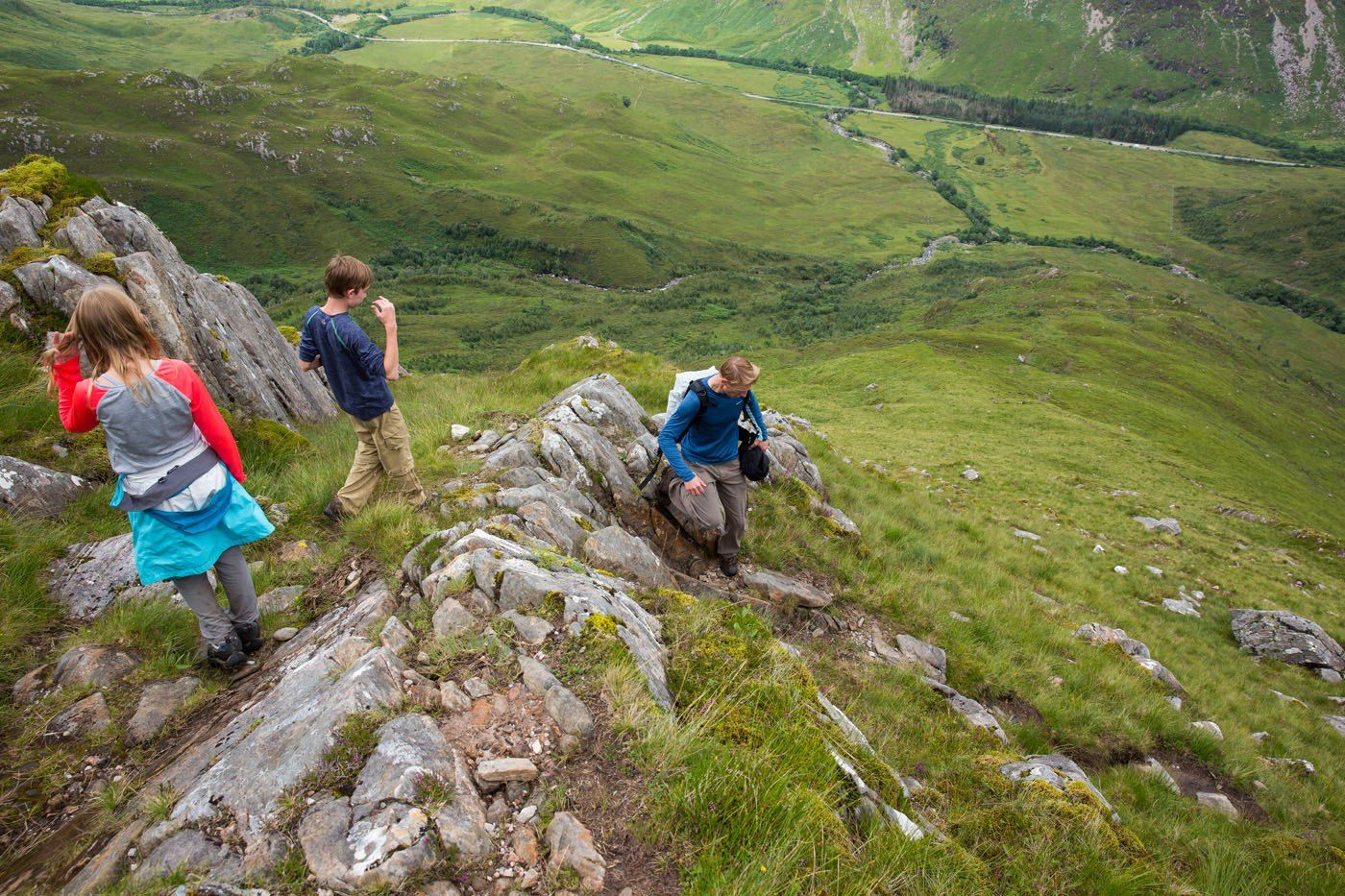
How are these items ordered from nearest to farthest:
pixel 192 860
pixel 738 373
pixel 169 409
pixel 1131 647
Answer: pixel 192 860 < pixel 169 409 < pixel 738 373 < pixel 1131 647

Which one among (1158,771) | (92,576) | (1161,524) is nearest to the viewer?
(92,576)

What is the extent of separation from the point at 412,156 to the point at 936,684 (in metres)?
226

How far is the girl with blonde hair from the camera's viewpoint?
5.32 metres

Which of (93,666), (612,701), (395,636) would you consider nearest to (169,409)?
(93,666)

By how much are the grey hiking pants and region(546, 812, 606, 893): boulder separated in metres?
6.38

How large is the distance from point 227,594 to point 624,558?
14.7ft

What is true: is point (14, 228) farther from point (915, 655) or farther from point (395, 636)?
point (915, 655)

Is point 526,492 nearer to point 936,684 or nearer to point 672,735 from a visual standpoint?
point 672,735

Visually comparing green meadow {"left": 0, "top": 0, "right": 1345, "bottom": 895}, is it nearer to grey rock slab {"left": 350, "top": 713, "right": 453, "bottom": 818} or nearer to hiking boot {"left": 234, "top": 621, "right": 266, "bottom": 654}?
hiking boot {"left": 234, "top": 621, "right": 266, "bottom": 654}

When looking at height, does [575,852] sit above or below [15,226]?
below

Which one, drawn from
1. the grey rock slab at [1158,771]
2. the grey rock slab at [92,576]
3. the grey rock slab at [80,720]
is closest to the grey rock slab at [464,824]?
the grey rock slab at [80,720]

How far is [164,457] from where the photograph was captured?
5.64 metres

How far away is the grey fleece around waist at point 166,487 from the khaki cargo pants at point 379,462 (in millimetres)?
2714

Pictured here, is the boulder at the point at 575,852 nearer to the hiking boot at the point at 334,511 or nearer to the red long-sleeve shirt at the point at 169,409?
the red long-sleeve shirt at the point at 169,409
